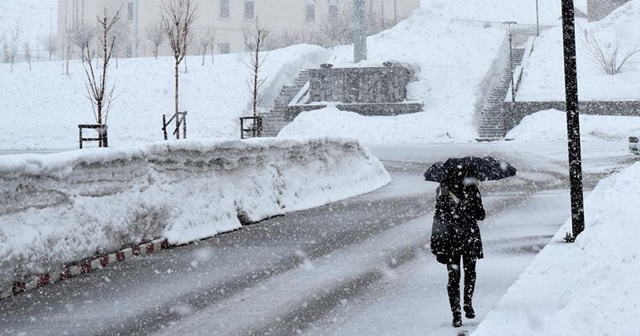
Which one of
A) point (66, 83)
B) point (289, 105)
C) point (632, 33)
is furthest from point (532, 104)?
point (66, 83)

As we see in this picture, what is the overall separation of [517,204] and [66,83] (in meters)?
47.2

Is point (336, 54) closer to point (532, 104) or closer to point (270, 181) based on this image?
point (532, 104)

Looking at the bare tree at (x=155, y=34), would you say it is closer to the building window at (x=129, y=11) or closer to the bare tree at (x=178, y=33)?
the building window at (x=129, y=11)

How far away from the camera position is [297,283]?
8633 mm

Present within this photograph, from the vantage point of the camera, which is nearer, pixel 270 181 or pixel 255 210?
pixel 255 210

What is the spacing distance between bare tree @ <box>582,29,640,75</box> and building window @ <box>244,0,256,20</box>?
37.9 m

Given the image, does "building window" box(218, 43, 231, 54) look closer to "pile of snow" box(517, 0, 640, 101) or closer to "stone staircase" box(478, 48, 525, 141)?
"pile of snow" box(517, 0, 640, 101)

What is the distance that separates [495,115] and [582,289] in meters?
36.0

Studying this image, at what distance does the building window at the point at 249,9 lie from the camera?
7919 centimetres

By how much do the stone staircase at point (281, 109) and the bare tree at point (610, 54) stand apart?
63.3 ft

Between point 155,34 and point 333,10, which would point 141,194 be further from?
point 333,10

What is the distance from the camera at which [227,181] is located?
1341 cm

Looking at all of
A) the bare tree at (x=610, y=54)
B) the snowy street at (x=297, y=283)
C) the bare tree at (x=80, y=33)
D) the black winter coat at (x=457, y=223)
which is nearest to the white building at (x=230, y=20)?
the bare tree at (x=80, y=33)

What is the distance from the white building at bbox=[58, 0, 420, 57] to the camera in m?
76.6
